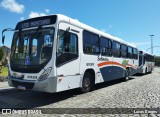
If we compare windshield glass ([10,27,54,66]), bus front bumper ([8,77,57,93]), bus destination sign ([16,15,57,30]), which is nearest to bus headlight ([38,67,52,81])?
bus front bumper ([8,77,57,93])

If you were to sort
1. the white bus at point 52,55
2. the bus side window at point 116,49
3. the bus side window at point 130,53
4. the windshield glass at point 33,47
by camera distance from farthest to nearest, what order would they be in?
the bus side window at point 130,53 → the bus side window at point 116,49 → the windshield glass at point 33,47 → the white bus at point 52,55

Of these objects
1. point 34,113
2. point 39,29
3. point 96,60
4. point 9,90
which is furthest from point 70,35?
point 9,90

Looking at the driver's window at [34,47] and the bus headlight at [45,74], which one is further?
the driver's window at [34,47]

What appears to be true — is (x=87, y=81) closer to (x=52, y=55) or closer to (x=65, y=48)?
(x=65, y=48)

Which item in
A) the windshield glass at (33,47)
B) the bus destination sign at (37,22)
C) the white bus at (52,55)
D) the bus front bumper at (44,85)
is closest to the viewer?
the bus front bumper at (44,85)

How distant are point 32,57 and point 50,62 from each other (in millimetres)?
861

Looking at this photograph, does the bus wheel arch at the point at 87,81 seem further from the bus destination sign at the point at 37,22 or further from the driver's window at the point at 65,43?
→ the bus destination sign at the point at 37,22

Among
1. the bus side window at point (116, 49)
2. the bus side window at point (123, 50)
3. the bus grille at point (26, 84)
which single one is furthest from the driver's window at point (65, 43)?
the bus side window at point (123, 50)

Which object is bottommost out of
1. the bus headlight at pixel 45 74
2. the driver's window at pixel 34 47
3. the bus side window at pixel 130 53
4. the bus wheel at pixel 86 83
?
the bus wheel at pixel 86 83


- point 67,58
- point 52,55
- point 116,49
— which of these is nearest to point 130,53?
point 116,49

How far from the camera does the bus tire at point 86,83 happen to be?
10.7 m

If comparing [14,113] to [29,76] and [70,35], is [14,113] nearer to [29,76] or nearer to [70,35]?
[29,76]

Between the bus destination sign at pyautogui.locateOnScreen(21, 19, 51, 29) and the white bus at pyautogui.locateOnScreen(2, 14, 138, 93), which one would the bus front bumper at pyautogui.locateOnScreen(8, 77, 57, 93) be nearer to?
the white bus at pyautogui.locateOnScreen(2, 14, 138, 93)

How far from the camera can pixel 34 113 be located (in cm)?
708
